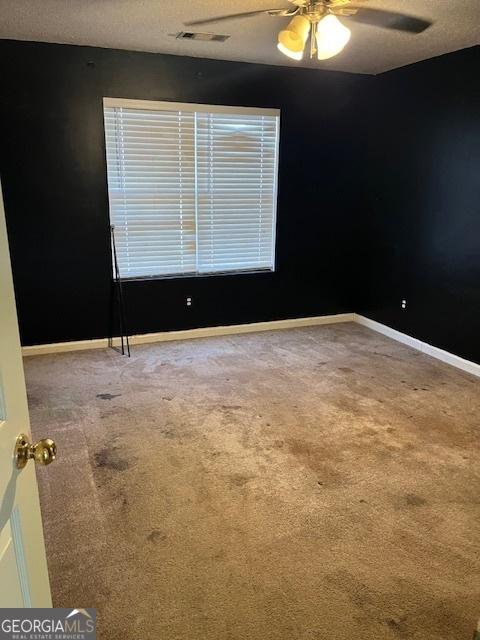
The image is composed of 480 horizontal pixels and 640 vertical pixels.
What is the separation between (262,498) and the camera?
7.95 feet

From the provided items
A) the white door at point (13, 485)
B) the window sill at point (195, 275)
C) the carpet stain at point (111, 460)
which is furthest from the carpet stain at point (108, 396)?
the white door at point (13, 485)

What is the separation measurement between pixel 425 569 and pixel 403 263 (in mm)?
3259

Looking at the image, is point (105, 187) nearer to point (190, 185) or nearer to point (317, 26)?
point (190, 185)

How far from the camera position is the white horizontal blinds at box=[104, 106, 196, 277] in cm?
420

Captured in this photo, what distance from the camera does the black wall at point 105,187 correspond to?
3926 millimetres

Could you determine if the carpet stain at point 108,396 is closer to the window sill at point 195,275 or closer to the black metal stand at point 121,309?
the black metal stand at point 121,309

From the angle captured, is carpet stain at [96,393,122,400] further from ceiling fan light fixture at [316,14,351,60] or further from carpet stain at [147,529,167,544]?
ceiling fan light fixture at [316,14,351,60]

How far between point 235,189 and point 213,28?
150 cm

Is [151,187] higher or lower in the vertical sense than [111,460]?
higher

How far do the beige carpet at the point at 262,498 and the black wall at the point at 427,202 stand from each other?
602 millimetres

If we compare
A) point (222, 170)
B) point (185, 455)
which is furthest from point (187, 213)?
point (185, 455)

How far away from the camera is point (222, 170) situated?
4.58 meters

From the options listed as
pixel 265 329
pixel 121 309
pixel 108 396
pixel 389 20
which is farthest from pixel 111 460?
pixel 389 20

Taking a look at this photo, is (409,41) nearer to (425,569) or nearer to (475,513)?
(475,513)
